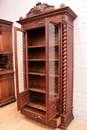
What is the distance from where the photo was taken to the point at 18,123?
7.60ft

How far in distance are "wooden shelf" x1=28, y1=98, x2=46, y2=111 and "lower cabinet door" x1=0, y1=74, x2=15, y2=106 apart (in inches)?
37.8

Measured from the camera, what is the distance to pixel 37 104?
96.9 inches

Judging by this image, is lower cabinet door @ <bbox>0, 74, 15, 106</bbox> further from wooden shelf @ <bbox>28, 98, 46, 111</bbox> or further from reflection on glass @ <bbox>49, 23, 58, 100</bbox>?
reflection on glass @ <bbox>49, 23, 58, 100</bbox>

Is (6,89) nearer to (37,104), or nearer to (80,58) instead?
(37,104)

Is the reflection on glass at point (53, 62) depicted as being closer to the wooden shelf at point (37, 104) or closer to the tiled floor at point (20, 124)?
the wooden shelf at point (37, 104)

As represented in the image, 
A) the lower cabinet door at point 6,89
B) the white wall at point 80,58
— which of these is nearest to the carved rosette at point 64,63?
the white wall at point 80,58

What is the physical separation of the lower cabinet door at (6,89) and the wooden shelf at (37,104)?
0.96 meters

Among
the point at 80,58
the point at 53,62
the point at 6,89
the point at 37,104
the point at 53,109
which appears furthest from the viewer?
the point at 6,89

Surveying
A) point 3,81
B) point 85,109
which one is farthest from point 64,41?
point 3,81

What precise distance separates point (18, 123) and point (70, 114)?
42.7 inches

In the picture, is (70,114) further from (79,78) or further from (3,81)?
(3,81)

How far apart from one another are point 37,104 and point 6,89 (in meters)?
1.22

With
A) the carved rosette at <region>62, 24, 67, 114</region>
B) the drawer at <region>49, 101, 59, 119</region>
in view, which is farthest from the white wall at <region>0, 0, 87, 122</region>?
the drawer at <region>49, 101, 59, 119</region>

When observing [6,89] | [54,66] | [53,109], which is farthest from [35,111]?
[6,89]
